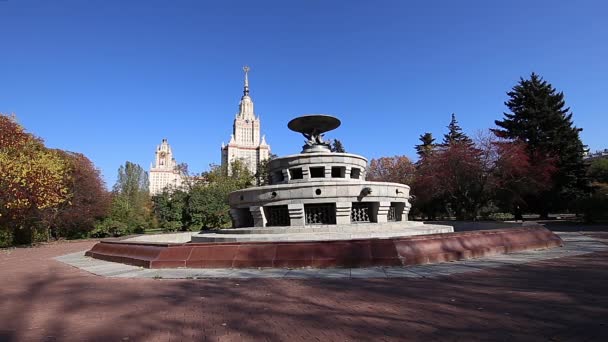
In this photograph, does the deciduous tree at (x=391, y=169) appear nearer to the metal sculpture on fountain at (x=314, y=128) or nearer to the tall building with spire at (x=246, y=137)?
the metal sculpture on fountain at (x=314, y=128)

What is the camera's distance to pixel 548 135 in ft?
122

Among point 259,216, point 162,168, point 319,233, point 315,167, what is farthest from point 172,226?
point 162,168

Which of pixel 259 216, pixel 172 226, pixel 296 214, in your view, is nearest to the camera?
pixel 296 214

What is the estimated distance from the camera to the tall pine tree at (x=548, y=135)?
3572cm

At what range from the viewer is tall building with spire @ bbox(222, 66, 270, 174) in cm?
13312

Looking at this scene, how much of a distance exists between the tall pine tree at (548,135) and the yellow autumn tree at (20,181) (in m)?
37.6

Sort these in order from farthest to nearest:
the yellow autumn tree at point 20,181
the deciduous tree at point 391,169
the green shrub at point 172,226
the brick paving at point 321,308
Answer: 1. the deciduous tree at point 391,169
2. the green shrub at point 172,226
3. the yellow autumn tree at point 20,181
4. the brick paving at point 321,308

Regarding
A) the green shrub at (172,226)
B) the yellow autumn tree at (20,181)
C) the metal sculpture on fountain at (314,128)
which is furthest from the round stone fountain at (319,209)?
the green shrub at (172,226)

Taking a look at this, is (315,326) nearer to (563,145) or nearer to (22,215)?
(22,215)

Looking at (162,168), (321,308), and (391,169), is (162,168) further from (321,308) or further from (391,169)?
(321,308)

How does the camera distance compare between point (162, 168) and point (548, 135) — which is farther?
point (162, 168)

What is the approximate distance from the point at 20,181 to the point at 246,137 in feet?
399

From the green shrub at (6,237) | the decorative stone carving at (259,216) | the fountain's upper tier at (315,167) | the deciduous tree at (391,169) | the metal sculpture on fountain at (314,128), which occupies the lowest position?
the green shrub at (6,237)

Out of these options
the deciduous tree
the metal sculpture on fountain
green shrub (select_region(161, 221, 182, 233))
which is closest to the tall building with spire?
the deciduous tree
